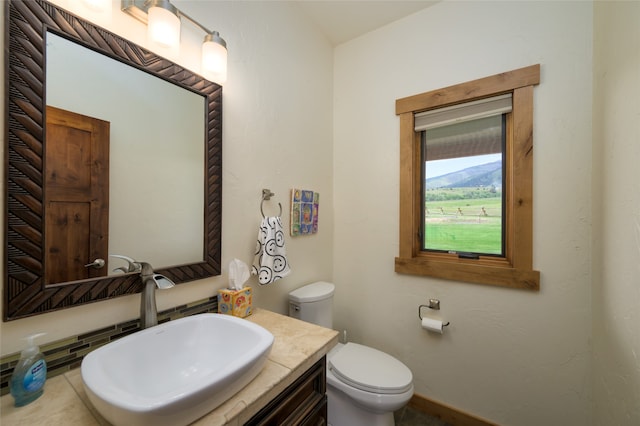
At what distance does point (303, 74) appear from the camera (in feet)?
5.57

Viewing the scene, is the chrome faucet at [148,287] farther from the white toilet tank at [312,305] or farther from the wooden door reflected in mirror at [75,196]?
the white toilet tank at [312,305]

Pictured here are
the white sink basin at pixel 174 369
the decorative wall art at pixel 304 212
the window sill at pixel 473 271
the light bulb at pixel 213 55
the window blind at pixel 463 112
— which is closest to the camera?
the white sink basin at pixel 174 369

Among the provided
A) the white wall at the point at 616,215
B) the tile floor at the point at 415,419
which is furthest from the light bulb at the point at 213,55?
the tile floor at the point at 415,419

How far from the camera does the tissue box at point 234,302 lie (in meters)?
1.09

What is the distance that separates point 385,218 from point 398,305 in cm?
61

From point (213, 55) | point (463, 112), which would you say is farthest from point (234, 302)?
point (463, 112)

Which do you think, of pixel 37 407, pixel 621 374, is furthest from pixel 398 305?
pixel 37 407

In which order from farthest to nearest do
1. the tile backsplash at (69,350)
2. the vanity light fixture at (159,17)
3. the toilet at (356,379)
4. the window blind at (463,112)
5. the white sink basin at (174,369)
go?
1. the window blind at (463,112)
2. the toilet at (356,379)
3. the vanity light fixture at (159,17)
4. the tile backsplash at (69,350)
5. the white sink basin at (174,369)

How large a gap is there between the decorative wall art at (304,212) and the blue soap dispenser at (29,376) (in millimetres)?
1111

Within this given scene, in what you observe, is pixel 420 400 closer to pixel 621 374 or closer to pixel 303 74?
pixel 621 374

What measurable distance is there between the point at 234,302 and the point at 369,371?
2.67ft

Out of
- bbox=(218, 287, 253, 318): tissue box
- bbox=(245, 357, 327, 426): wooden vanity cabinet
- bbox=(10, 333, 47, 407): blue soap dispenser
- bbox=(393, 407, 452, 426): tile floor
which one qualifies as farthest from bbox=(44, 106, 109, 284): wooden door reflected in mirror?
bbox=(393, 407, 452, 426): tile floor

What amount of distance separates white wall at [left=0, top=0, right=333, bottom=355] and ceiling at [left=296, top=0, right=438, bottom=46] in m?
0.11

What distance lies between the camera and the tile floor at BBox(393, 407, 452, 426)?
1.54m
